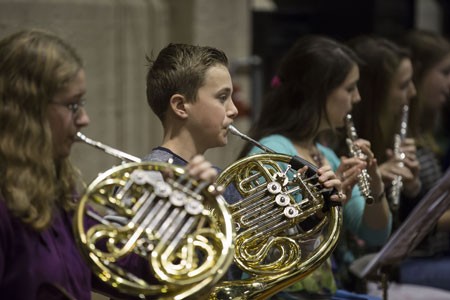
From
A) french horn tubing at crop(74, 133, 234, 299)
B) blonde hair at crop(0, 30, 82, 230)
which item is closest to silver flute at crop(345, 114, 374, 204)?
french horn tubing at crop(74, 133, 234, 299)

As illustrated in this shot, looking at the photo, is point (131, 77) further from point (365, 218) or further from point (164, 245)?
point (164, 245)

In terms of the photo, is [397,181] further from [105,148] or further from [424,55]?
[105,148]

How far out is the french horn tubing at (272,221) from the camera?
9.41ft

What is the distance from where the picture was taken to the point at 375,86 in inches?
172

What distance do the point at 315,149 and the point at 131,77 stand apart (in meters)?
1.62

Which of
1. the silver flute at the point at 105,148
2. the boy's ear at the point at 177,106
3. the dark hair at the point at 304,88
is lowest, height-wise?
the dark hair at the point at 304,88

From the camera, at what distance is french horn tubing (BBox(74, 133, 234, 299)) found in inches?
91.0

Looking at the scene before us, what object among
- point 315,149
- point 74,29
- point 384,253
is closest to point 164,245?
point 384,253

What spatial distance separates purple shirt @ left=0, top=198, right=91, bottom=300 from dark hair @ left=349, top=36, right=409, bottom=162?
6.88 feet

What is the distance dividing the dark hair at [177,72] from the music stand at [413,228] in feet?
2.83

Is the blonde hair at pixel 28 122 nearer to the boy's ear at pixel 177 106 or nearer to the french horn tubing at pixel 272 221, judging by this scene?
the boy's ear at pixel 177 106

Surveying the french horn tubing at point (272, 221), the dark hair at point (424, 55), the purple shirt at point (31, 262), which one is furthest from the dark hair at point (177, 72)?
the dark hair at point (424, 55)

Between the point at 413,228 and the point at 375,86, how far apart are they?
3.59 ft

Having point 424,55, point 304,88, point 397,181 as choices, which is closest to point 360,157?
point 304,88
